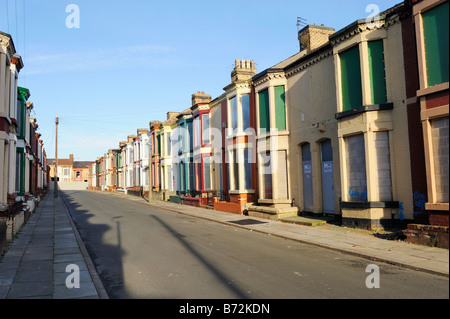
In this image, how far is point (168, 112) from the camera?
1762 inches

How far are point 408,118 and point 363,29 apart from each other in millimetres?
3974

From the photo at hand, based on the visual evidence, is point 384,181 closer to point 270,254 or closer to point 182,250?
point 270,254

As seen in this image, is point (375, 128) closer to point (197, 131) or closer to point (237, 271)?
point (237, 271)

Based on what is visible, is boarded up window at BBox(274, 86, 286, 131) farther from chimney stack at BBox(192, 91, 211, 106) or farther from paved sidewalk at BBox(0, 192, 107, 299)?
chimney stack at BBox(192, 91, 211, 106)

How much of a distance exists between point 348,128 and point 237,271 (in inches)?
338

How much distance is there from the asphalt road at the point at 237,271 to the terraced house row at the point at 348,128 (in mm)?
3841

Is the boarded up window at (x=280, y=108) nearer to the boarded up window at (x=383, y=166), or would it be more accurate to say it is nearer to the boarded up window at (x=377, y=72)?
the boarded up window at (x=377, y=72)

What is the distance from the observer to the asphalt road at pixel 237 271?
264 inches

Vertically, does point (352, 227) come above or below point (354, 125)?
below

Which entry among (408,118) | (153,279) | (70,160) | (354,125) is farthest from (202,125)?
(70,160)

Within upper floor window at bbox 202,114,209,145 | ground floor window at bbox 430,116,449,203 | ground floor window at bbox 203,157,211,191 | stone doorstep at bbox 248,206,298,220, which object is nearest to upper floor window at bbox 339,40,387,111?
ground floor window at bbox 430,116,449,203

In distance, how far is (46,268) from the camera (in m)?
9.06

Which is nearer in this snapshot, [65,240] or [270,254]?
[270,254]

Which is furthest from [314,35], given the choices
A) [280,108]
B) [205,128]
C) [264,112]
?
[205,128]
